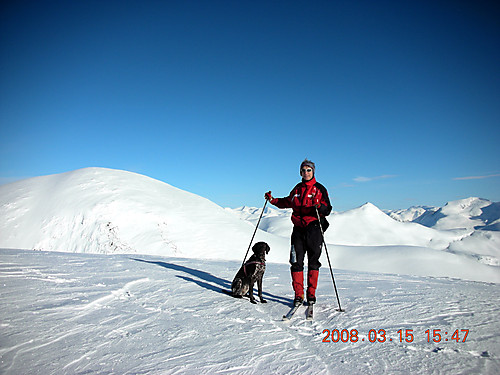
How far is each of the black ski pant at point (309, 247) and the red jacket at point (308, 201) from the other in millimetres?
120

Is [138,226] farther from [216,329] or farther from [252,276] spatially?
[216,329]

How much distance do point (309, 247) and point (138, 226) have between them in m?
16.7

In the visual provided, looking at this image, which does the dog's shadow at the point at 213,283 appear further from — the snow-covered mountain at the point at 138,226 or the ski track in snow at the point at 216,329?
the snow-covered mountain at the point at 138,226

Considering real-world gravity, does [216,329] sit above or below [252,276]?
below

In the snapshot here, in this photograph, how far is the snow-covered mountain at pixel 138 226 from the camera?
17.5 metres

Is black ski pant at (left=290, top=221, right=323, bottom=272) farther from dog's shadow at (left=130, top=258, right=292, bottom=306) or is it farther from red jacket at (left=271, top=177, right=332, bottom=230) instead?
dog's shadow at (left=130, top=258, right=292, bottom=306)

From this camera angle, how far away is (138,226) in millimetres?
18828

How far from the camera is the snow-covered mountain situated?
1745 centimetres

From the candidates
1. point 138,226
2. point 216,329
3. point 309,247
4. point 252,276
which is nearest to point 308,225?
point 309,247

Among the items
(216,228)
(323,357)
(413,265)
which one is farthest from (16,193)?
(413,265)

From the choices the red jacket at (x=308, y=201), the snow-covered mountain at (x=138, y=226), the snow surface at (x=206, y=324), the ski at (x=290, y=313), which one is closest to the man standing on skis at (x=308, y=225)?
the red jacket at (x=308, y=201)

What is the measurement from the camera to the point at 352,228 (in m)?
82.7

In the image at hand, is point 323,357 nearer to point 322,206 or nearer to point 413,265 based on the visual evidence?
point 322,206

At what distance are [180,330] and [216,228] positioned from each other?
1743cm
